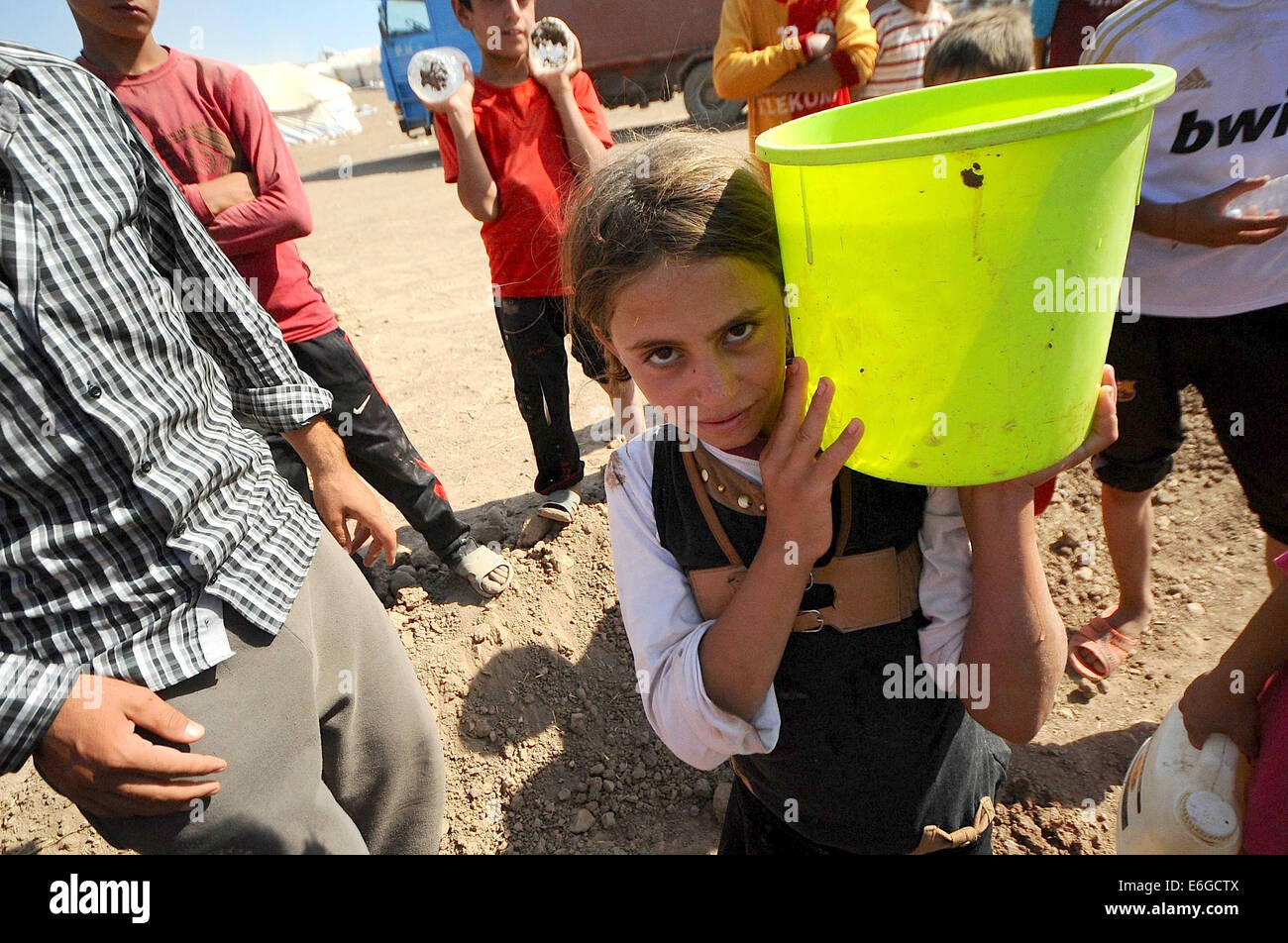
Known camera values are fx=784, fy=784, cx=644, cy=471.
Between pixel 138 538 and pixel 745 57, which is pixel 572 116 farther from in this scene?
pixel 138 538

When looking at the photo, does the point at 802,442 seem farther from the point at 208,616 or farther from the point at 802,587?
the point at 208,616

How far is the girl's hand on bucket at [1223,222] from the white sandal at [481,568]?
221cm

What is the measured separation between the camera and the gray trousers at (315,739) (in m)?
1.20

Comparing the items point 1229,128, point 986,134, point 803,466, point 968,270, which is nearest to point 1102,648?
point 1229,128

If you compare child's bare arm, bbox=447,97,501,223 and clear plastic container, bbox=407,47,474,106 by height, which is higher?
clear plastic container, bbox=407,47,474,106

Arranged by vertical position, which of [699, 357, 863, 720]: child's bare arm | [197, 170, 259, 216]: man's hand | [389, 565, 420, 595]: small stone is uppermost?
[197, 170, 259, 216]: man's hand

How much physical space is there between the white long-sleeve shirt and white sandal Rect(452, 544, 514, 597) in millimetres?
1685

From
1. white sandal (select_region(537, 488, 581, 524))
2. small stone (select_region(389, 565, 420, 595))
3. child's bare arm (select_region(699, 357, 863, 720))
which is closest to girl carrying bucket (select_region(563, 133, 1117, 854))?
child's bare arm (select_region(699, 357, 863, 720))

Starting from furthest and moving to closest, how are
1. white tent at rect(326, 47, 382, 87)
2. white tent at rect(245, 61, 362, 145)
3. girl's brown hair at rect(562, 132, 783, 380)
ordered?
white tent at rect(326, 47, 382, 87), white tent at rect(245, 61, 362, 145), girl's brown hair at rect(562, 132, 783, 380)

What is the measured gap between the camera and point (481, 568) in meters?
2.81

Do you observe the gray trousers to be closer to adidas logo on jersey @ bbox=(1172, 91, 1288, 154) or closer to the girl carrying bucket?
the girl carrying bucket

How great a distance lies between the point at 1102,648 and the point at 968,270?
2.03 m

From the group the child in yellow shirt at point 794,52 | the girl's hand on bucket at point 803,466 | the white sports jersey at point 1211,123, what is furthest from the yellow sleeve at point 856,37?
the girl's hand on bucket at point 803,466

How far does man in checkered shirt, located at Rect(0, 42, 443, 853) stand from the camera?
1089 mm
